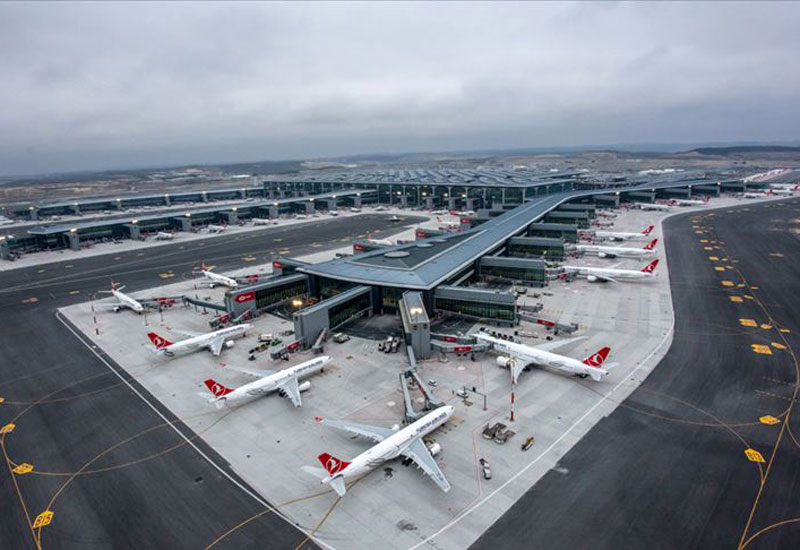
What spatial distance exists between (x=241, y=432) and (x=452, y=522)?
26.3m

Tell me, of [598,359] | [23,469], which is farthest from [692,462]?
[23,469]

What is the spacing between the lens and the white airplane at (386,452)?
37906 mm

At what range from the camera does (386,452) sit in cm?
4106

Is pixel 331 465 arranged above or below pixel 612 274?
below

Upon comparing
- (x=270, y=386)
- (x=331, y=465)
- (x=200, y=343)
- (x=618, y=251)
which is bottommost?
(x=270, y=386)

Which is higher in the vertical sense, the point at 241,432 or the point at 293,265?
the point at 293,265

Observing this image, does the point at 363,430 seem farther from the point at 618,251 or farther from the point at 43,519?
the point at 618,251

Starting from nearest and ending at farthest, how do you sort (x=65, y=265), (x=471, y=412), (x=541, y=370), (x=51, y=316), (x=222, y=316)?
(x=471, y=412) < (x=541, y=370) < (x=222, y=316) < (x=51, y=316) < (x=65, y=265)

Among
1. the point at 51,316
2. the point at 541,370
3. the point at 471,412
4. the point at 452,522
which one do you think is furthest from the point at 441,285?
the point at 51,316

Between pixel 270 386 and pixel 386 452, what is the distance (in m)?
20.8

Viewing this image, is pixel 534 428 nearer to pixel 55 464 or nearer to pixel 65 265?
pixel 55 464

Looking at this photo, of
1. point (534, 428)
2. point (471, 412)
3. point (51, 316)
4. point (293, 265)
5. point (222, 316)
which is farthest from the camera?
point (293, 265)

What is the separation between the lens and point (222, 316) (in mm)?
79750

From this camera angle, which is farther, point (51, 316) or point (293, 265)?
point (293, 265)
